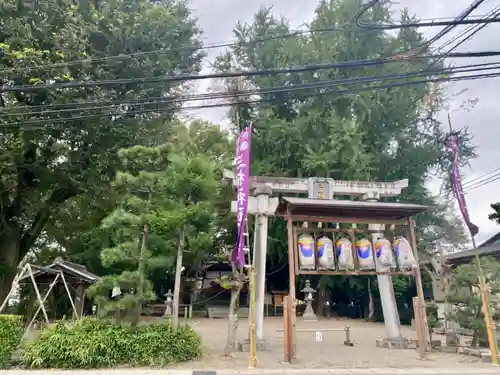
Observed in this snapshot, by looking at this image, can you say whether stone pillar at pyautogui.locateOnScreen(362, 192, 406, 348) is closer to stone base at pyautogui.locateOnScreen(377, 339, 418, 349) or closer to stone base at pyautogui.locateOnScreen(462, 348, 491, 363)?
stone base at pyautogui.locateOnScreen(377, 339, 418, 349)

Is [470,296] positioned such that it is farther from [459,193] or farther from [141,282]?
[141,282]

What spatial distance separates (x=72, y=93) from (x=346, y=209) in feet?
34.1

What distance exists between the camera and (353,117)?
23.3 m

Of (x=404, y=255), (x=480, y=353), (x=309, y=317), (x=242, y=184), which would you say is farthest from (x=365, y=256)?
(x=309, y=317)

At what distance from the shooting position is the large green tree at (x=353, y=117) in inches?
890

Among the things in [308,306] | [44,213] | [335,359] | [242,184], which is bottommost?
[335,359]

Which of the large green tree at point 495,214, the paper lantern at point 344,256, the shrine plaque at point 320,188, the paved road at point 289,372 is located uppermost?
the shrine plaque at point 320,188

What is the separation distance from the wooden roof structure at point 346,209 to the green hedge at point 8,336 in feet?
22.1

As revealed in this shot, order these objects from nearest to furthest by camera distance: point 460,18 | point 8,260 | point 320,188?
point 460,18 → point 320,188 → point 8,260

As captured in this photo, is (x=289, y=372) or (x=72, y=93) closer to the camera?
(x=289, y=372)

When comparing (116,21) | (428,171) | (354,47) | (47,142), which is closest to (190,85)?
(116,21)

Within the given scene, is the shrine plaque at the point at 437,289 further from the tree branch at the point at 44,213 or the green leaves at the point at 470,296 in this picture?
the tree branch at the point at 44,213

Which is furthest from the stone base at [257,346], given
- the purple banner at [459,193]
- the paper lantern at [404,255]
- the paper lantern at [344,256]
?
the purple banner at [459,193]

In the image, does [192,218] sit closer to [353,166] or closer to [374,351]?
[374,351]
